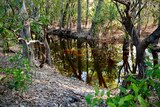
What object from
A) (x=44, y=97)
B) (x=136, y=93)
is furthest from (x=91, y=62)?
(x=136, y=93)

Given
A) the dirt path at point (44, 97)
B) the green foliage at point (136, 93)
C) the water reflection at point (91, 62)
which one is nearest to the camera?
the green foliage at point (136, 93)

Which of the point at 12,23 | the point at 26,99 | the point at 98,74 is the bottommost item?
the point at 98,74

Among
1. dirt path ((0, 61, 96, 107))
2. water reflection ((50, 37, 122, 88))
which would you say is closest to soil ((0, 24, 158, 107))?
dirt path ((0, 61, 96, 107))

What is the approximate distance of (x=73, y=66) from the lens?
1853cm

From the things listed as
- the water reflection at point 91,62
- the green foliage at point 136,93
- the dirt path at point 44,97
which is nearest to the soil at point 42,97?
the dirt path at point 44,97

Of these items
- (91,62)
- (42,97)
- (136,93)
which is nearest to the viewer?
(136,93)

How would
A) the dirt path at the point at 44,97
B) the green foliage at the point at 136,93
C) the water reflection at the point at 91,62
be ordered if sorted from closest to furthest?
the green foliage at the point at 136,93
the dirt path at the point at 44,97
the water reflection at the point at 91,62

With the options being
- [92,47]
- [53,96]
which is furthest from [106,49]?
[53,96]

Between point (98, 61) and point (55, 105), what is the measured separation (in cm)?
1237

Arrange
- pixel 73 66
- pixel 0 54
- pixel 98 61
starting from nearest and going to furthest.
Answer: pixel 0 54 < pixel 73 66 < pixel 98 61

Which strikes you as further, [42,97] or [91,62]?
[91,62]

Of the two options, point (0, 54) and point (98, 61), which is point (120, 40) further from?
point (0, 54)

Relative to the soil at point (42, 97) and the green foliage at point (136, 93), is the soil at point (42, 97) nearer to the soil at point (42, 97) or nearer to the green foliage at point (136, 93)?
the soil at point (42, 97)

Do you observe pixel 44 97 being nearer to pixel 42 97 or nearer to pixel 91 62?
pixel 42 97
